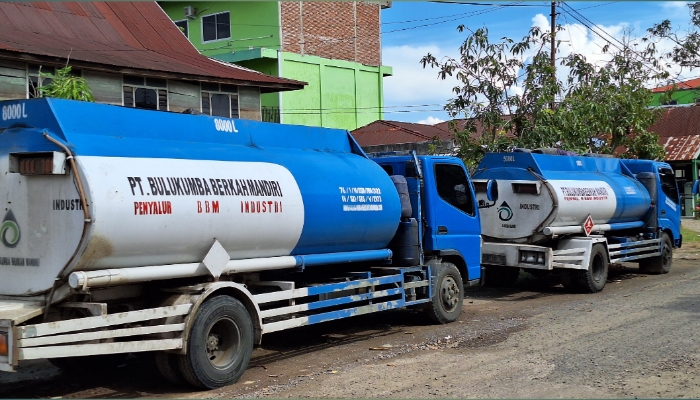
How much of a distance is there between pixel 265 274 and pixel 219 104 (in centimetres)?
1287

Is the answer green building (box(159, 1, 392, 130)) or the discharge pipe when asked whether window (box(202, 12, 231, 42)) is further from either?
the discharge pipe

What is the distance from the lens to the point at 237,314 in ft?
26.2

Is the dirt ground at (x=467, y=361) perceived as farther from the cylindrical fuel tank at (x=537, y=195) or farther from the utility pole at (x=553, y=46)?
the utility pole at (x=553, y=46)

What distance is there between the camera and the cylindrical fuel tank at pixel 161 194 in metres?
6.86

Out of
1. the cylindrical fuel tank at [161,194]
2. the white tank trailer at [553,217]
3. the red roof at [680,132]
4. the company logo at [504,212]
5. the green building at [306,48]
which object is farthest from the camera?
the red roof at [680,132]

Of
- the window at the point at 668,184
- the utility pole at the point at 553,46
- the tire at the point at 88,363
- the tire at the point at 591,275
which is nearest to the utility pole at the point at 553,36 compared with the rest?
the utility pole at the point at 553,46

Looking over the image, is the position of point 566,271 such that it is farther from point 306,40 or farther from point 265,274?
point 306,40

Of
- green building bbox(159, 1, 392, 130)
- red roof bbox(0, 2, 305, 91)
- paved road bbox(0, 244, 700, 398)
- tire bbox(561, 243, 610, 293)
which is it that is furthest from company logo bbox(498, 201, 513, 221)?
green building bbox(159, 1, 392, 130)

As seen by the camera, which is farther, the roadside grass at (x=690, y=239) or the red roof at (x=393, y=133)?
the red roof at (x=393, y=133)

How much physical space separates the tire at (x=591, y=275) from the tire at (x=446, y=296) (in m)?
3.99

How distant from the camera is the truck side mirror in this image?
47.5ft

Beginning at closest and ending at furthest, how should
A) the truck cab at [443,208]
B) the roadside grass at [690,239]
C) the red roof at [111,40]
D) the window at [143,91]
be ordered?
1. the truck cab at [443,208]
2. the red roof at [111,40]
3. the window at [143,91]
4. the roadside grass at [690,239]

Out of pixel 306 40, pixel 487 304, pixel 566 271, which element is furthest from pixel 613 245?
pixel 306 40

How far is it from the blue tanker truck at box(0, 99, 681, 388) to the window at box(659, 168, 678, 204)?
9.46 metres
